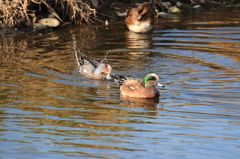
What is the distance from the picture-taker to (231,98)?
26.3 ft

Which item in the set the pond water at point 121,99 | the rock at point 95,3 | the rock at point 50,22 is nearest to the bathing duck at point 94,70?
the pond water at point 121,99

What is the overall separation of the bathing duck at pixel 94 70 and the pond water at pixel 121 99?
0.57ft

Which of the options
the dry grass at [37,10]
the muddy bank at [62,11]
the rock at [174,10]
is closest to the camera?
the dry grass at [37,10]

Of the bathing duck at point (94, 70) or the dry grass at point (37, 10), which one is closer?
the bathing duck at point (94, 70)

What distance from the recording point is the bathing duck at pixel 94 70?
966 centimetres

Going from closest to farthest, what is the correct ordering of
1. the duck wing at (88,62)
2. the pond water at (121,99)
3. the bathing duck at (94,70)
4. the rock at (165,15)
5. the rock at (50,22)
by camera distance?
the pond water at (121,99)
the bathing duck at (94,70)
the duck wing at (88,62)
the rock at (50,22)
the rock at (165,15)

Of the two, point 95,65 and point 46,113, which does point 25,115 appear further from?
point 95,65

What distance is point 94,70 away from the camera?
9930 mm

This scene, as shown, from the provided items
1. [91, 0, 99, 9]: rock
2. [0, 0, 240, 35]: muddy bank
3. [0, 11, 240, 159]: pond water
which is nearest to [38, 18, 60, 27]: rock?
[0, 0, 240, 35]: muddy bank

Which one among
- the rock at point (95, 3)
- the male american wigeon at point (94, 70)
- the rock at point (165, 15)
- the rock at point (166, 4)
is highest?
the rock at point (95, 3)

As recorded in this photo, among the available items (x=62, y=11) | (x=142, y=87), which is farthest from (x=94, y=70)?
(x=62, y=11)

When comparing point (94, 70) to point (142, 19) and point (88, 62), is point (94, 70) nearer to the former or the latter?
point (88, 62)

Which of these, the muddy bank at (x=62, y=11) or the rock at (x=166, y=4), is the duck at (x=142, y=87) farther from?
the rock at (x=166, y=4)

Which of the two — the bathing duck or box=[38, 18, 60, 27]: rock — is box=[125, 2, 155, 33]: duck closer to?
box=[38, 18, 60, 27]: rock
